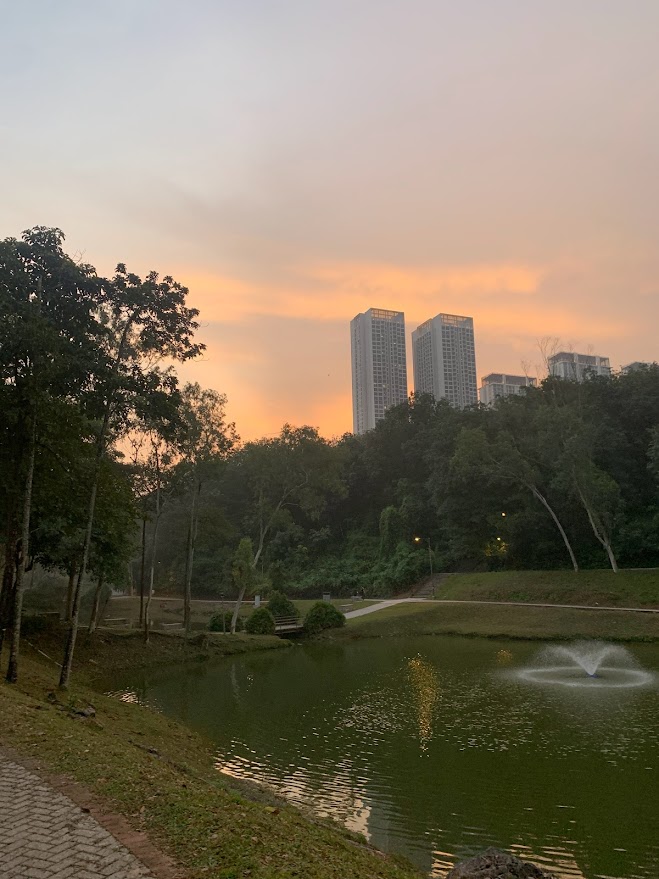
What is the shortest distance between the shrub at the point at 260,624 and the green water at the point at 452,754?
456 inches

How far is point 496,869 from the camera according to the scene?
21.0 ft

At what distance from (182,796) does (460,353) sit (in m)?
94.1

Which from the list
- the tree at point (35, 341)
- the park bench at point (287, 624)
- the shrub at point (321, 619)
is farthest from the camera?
the shrub at point (321, 619)

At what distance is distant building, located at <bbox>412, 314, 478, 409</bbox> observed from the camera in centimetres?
9506

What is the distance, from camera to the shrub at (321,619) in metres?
37.8

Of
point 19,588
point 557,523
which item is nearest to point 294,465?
point 557,523

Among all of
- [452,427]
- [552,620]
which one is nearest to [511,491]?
[452,427]

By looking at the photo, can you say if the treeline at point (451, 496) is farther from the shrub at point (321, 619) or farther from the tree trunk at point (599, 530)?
the shrub at point (321, 619)

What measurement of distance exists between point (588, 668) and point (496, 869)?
1908 cm

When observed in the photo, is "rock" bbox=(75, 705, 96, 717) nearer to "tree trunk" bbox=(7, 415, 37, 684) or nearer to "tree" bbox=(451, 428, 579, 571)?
"tree trunk" bbox=(7, 415, 37, 684)

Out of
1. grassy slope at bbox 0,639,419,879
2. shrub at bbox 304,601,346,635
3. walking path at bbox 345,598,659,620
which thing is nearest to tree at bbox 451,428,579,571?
walking path at bbox 345,598,659,620

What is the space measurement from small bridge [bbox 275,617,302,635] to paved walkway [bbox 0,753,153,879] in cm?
3122

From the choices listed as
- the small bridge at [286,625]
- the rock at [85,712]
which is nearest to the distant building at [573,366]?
the small bridge at [286,625]

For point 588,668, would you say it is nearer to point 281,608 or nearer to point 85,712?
point 85,712
